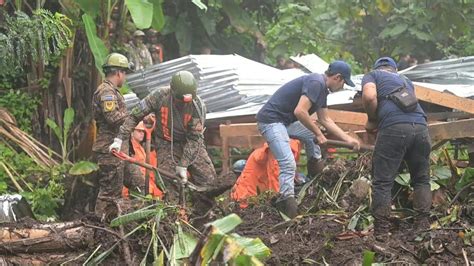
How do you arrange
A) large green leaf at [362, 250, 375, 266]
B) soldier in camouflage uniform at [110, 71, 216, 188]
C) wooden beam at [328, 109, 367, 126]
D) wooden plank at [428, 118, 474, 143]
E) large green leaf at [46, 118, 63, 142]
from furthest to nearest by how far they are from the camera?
1. large green leaf at [46, 118, 63, 142]
2. wooden beam at [328, 109, 367, 126]
3. soldier in camouflage uniform at [110, 71, 216, 188]
4. wooden plank at [428, 118, 474, 143]
5. large green leaf at [362, 250, 375, 266]

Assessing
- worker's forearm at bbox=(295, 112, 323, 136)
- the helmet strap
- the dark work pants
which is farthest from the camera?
the helmet strap

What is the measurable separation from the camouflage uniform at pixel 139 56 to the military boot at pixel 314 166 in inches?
181

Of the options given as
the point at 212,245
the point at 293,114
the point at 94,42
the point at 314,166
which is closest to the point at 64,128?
the point at 94,42

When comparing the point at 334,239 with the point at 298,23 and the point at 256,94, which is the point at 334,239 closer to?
the point at 256,94

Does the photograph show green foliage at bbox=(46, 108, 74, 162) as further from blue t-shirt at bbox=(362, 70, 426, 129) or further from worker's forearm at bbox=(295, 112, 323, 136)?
blue t-shirt at bbox=(362, 70, 426, 129)

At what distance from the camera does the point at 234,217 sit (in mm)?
4719

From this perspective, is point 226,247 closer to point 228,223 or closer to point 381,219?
point 228,223

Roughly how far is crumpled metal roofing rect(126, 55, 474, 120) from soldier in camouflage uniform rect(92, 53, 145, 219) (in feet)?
6.87

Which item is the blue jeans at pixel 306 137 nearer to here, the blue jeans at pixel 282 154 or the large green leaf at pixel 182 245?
the blue jeans at pixel 282 154

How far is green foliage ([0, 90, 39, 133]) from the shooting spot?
12.1 metres

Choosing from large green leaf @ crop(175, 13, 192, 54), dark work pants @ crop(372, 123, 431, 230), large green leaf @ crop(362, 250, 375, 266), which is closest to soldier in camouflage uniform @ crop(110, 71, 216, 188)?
dark work pants @ crop(372, 123, 431, 230)

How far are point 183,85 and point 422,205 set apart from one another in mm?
2789

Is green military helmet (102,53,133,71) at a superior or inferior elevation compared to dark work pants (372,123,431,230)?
superior

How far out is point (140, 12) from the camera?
32.6 feet
